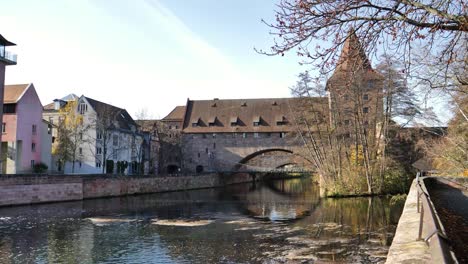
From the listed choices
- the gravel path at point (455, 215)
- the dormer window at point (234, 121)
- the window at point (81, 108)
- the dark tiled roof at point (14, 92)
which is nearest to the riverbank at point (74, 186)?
the dormer window at point (234, 121)

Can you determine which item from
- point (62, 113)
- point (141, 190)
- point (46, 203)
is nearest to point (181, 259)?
point (46, 203)

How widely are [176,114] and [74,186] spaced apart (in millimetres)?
39089

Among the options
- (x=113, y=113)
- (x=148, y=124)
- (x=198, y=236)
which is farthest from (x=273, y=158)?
(x=198, y=236)

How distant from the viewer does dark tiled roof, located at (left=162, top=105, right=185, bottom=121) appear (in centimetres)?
6968

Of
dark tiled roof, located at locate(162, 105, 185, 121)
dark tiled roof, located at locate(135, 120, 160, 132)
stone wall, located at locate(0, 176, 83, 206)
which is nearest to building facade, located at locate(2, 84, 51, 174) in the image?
stone wall, located at locate(0, 176, 83, 206)

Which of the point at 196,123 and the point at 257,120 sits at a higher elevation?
the point at 257,120

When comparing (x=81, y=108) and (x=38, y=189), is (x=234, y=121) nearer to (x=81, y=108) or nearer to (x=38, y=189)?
(x=81, y=108)

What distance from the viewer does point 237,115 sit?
61.7m

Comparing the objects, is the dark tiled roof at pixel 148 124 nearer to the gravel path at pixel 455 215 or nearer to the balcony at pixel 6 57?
the balcony at pixel 6 57

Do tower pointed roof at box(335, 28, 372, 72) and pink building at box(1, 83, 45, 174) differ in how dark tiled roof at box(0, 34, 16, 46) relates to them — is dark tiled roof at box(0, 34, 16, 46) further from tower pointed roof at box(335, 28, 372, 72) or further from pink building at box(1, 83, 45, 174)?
tower pointed roof at box(335, 28, 372, 72)

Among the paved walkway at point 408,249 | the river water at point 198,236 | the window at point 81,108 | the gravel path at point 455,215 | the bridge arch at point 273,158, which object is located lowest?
the river water at point 198,236

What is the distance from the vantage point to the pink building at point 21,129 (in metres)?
41.7

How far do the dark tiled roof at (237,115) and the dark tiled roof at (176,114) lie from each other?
551 cm

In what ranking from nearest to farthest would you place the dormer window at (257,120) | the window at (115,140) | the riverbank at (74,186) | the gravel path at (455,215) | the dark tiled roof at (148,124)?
the gravel path at (455,215)
the riverbank at (74,186)
the window at (115,140)
the dark tiled roof at (148,124)
the dormer window at (257,120)
